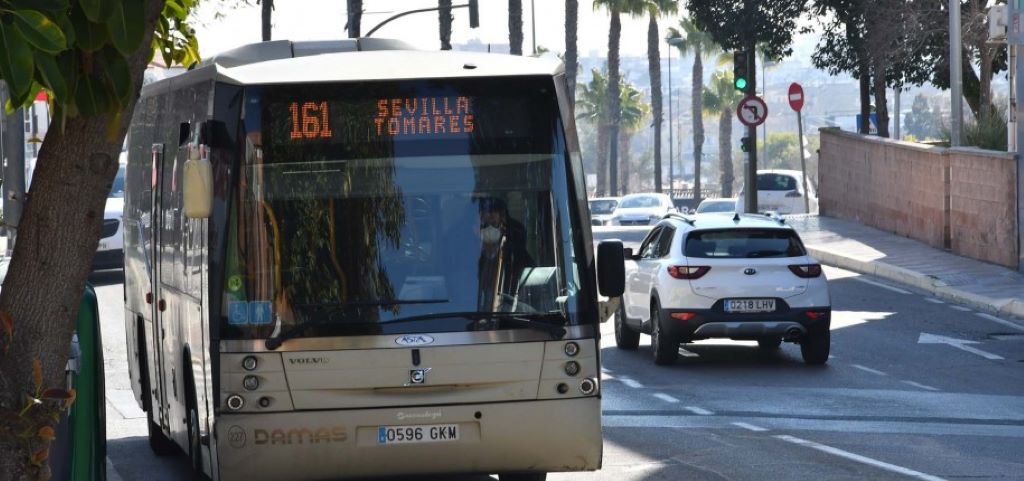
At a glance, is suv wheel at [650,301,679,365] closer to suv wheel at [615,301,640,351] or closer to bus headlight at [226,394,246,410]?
suv wheel at [615,301,640,351]

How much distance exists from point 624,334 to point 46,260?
13.5 metres

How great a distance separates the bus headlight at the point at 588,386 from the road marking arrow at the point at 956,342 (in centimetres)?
998

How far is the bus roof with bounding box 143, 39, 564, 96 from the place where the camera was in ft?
31.6

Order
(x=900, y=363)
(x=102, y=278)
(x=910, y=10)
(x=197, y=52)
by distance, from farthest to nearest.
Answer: (x=910, y=10), (x=102, y=278), (x=900, y=363), (x=197, y=52)

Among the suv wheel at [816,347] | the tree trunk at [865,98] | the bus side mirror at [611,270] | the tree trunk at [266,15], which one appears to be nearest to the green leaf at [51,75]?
the bus side mirror at [611,270]

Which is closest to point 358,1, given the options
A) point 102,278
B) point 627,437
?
point 102,278

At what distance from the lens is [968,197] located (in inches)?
1173

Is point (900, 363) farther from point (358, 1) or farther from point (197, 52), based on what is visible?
point (358, 1)

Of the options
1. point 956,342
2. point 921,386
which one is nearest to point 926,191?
point 956,342

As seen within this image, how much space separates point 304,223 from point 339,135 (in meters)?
0.54

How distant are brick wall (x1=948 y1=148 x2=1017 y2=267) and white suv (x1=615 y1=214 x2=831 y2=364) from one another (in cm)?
1077

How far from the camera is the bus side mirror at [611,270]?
9.72m

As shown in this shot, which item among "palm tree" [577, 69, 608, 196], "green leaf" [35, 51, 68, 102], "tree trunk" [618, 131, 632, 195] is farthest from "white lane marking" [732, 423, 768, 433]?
"palm tree" [577, 69, 608, 196]

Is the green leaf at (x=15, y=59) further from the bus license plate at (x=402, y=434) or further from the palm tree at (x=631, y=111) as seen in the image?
the palm tree at (x=631, y=111)
